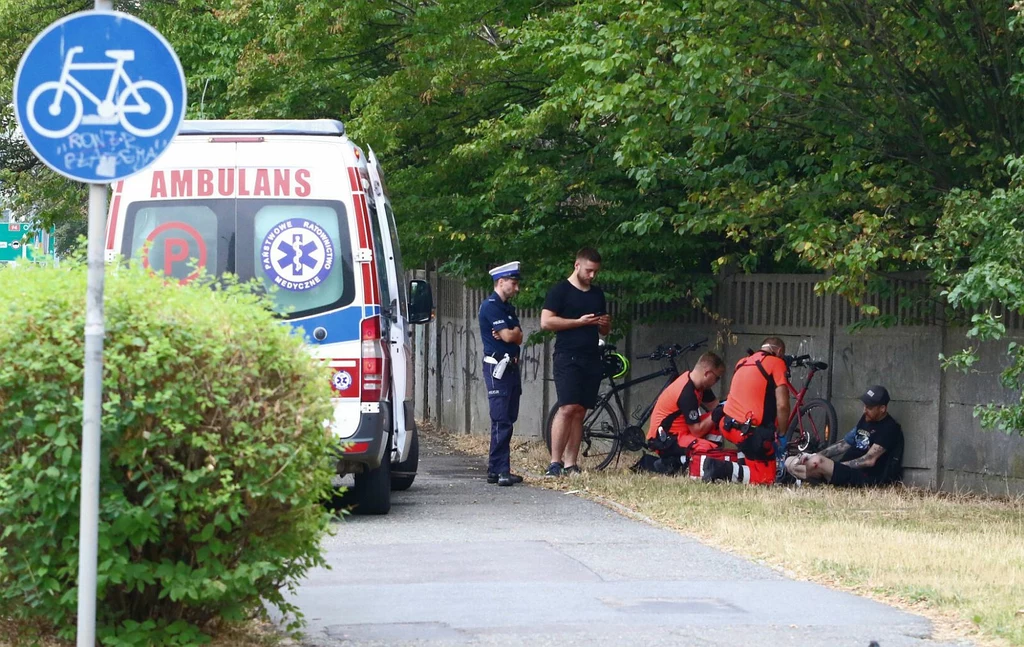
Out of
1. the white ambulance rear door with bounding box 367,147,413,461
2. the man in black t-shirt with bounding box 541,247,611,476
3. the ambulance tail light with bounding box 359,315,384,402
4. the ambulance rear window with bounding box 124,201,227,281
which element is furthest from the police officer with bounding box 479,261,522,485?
the ambulance rear window with bounding box 124,201,227,281

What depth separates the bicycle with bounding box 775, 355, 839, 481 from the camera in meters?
13.7

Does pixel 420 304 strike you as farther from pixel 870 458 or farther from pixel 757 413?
pixel 870 458

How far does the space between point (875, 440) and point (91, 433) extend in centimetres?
900

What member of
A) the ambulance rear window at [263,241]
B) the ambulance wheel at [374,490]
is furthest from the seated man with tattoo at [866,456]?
the ambulance rear window at [263,241]

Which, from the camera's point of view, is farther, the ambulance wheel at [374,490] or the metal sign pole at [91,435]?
the ambulance wheel at [374,490]

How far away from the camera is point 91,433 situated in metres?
5.18

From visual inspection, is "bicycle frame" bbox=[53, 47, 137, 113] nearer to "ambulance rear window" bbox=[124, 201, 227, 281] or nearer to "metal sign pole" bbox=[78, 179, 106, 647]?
"metal sign pole" bbox=[78, 179, 106, 647]

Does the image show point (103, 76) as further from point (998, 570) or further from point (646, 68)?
point (646, 68)

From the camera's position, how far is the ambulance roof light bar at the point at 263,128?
10109 mm

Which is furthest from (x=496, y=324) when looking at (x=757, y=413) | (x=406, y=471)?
(x=757, y=413)

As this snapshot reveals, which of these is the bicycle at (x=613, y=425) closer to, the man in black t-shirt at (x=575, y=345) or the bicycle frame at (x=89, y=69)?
the man in black t-shirt at (x=575, y=345)

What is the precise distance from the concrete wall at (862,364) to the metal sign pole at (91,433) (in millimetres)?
8653

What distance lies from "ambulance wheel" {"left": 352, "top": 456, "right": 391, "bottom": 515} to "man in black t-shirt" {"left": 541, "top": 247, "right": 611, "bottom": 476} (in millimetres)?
2719

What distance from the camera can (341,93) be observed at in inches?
704
